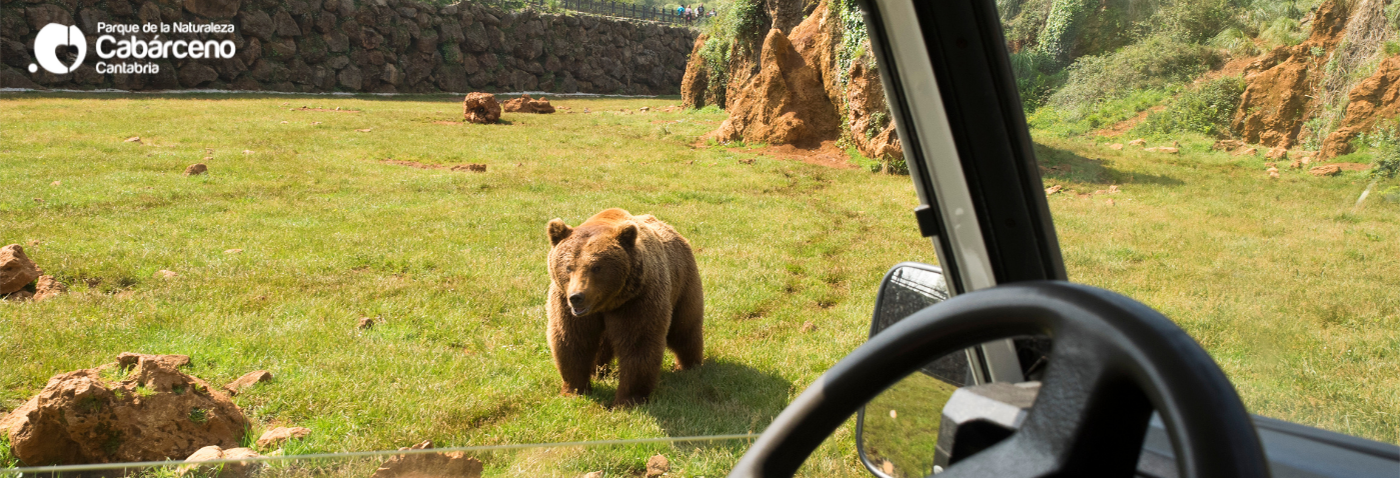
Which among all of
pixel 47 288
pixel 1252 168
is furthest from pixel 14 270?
pixel 1252 168

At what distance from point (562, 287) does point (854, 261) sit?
3.91 meters

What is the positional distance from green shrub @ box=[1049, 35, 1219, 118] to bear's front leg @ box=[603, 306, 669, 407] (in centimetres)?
315

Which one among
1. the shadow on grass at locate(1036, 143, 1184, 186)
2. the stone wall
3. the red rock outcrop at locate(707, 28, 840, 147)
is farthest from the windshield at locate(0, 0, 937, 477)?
the stone wall

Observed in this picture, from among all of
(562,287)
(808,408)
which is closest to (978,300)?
(808,408)

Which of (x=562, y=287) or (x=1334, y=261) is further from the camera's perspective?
(x=562, y=287)

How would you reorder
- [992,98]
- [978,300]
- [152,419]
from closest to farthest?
Answer: [978,300] < [992,98] < [152,419]

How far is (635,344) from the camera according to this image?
4172 millimetres

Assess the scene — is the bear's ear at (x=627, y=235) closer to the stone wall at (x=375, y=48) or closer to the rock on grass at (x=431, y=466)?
the rock on grass at (x=431, y=466)

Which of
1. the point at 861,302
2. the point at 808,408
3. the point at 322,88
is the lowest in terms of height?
the point at 861,302

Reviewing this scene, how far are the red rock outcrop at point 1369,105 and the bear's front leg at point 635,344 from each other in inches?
134

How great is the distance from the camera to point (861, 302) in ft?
20.0

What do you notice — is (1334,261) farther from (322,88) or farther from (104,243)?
(322,88)

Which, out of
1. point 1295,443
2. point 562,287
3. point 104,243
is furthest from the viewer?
point 104,243

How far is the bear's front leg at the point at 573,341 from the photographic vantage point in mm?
4176
